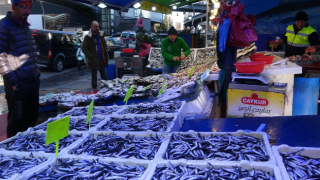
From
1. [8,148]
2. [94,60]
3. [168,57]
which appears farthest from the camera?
[94,60]

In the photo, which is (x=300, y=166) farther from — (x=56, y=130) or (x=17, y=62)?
(x=17, y=62)

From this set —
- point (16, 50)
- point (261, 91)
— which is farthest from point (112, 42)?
point (261, 91)

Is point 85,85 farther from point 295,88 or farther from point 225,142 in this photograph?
point 225,142

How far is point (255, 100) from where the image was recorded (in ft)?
10.6

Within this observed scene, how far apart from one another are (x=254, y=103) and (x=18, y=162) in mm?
2783

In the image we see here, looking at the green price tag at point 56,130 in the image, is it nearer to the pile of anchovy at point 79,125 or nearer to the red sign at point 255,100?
the pile of anchovy at point 79,125

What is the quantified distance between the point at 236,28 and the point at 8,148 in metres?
3.11

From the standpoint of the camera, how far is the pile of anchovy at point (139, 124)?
2.46 metres

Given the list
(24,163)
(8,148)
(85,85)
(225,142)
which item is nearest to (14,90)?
(8,148)

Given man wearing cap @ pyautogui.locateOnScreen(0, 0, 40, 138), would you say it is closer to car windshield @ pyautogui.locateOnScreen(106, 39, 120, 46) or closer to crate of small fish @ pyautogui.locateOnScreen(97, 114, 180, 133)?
crate of small fish @ pyautogui.locateOnScreen(97, 114, 180, 133)

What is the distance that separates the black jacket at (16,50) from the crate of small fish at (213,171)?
8.73ft

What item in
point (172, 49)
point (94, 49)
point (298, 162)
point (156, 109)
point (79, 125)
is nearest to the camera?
point (298, 162)

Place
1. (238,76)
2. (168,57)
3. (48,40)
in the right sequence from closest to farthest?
(238,76) → (168,57) → (48,40)

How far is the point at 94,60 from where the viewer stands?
706cm
